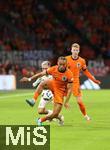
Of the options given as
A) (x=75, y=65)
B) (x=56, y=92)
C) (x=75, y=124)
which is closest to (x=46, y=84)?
(x=56, y=92)

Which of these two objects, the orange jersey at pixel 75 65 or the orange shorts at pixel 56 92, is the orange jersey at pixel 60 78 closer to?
the orange shorts at pixel 56 92

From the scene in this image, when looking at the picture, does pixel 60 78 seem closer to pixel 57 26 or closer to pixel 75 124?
pixel 75 124

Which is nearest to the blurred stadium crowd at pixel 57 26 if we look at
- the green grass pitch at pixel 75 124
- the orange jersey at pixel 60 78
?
the green grass pitch at pixel 75 124

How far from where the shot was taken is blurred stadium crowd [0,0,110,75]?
41156 mm

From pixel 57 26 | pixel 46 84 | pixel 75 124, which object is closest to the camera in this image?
pixel 46 84

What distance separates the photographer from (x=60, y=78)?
15.9m

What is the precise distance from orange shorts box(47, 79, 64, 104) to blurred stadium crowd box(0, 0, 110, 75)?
23.6m

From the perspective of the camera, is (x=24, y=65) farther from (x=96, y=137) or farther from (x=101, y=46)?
(x=96, y=137)

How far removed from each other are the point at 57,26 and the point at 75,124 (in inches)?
1071

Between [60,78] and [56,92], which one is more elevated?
[60,78]

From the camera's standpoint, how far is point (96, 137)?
14.1m

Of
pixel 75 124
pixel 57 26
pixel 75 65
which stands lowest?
pixel 75 124

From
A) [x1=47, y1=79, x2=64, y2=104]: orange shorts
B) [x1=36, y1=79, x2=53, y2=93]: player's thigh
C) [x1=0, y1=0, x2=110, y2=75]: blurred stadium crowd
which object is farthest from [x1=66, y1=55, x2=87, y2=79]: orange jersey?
[x1=0, y1=0, x2=110, y2=75]: blurred stadium crowd

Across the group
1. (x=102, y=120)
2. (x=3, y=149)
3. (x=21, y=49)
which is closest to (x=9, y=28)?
(x=21, y=49)
